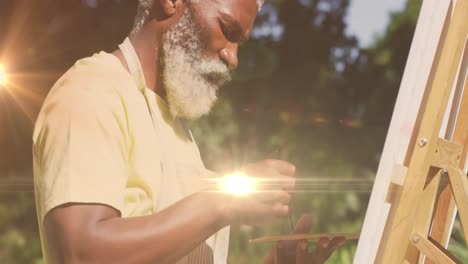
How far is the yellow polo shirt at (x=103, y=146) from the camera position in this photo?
1.38 metres

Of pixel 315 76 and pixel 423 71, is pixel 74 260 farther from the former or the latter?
pixel 315 76

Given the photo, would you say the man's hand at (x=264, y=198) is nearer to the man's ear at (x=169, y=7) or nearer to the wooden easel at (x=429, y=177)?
the wooden easel at (x=429, y=177)

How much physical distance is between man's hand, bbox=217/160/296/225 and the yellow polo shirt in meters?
0.17

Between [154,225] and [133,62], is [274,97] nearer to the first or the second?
[133,62]

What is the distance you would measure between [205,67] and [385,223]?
1.63 feet

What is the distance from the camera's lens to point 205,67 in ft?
5.51

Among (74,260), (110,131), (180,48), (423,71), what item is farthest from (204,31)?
(74,260)

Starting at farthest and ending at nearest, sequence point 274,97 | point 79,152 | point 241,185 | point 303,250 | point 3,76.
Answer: point 274,97
point 3,76
point 303,250
point 241,185
point 79,152

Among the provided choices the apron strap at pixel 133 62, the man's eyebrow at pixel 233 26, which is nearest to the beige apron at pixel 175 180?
Answer: the apron strap at pixel 133 62

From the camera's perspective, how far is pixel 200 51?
1672 millimetres

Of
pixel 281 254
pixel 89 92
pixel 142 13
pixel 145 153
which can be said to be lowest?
pixel 281 254

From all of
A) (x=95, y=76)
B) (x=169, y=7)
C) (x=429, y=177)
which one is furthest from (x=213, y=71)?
(x=429, y=177)

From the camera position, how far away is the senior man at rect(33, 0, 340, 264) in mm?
1372

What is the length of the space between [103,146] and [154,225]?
0.17 metres
